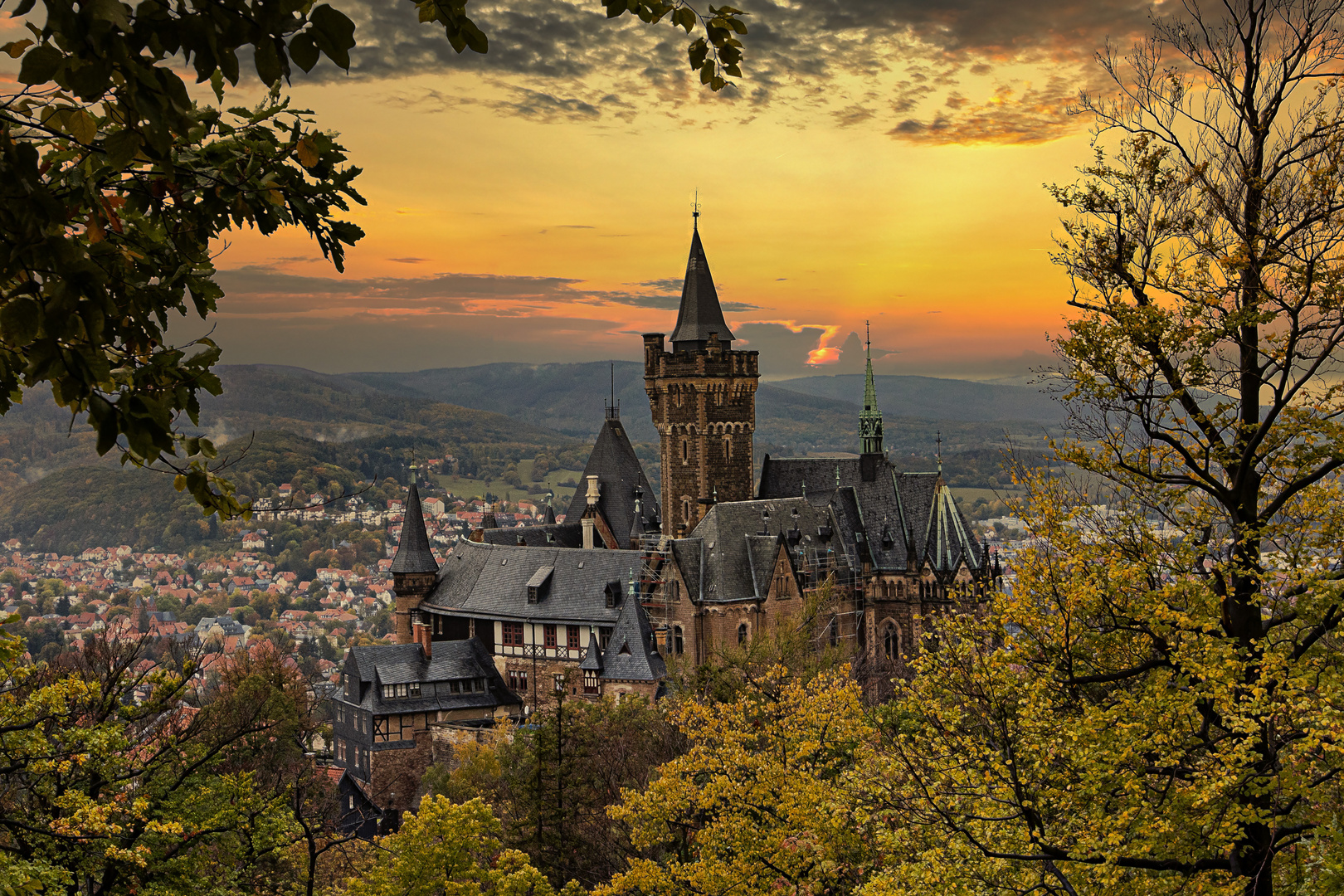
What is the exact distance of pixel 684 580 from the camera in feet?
194

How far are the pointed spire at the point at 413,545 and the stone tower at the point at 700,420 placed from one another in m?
16.7

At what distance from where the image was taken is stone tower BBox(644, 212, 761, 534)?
68.9 m

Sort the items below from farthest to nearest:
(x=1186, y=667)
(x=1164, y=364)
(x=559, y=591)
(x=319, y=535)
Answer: (x=319, y=535) → (x=559, y=591) → (x=1164, y=364) → (x=1186, y=667)

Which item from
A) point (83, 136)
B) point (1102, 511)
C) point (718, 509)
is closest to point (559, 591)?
point (718, 509)

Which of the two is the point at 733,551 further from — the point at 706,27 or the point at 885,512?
the point at 706,27

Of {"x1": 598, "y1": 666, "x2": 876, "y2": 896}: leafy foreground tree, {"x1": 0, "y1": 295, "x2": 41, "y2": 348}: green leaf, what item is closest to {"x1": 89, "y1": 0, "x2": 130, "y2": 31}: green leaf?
{"x1": 0, "y1": 295, "x2": 41, "y2": 348}: green leaf

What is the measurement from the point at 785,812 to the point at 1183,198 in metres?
15.3

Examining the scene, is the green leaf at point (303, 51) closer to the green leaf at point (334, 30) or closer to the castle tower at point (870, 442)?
the green leaf at point (334, 30)

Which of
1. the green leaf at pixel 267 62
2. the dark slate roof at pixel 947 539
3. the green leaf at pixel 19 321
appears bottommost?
the dark slate roof at pixel 947 539

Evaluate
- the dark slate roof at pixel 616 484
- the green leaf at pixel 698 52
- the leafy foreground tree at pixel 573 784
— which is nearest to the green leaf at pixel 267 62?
the green leaf at pixel 698 52

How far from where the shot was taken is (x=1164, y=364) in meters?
15.2

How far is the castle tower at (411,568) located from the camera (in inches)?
2923

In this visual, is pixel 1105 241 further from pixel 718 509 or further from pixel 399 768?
pixel 399 768

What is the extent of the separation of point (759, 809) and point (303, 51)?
23.6 meters
